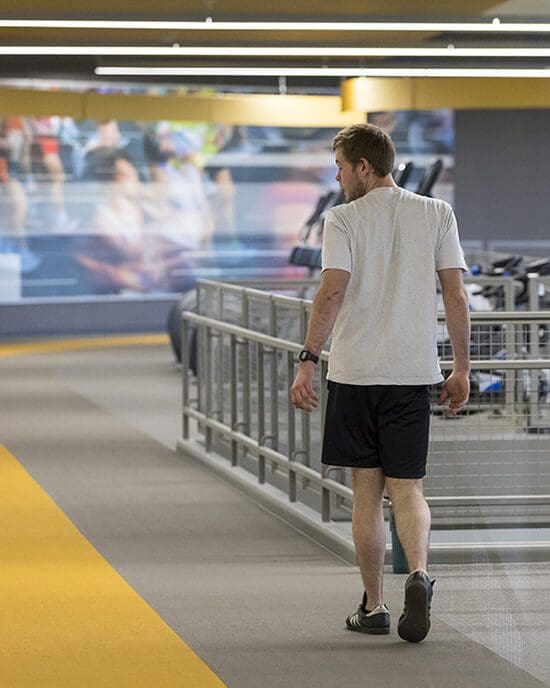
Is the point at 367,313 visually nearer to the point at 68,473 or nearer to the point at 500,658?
the point at 500,658

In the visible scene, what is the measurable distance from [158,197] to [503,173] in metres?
4.76

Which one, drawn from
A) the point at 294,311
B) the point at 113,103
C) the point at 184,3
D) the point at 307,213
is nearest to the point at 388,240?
the point at 294,311

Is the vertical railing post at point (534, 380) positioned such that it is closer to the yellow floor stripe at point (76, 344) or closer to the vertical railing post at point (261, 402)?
the vertical railing post at point (261, 402)

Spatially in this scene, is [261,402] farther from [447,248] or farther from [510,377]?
[447,248]

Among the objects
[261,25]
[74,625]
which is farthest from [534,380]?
[261,25]

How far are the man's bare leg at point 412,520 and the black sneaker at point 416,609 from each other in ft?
0.21

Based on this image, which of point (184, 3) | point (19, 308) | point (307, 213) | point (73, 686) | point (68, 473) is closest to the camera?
point (73, 686)

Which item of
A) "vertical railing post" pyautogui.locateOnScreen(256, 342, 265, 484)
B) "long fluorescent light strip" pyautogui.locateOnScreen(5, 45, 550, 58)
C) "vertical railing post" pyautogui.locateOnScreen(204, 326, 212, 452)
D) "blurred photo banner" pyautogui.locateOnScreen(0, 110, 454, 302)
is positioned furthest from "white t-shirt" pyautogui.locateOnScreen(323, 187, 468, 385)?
"blurred photo banner" pyautogui.locateOnScreen(0, 110, 454, 302)

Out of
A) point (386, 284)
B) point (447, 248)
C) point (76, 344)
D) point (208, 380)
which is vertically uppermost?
point (447, 248)

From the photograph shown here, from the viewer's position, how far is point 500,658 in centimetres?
472

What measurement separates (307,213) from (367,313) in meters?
18.1

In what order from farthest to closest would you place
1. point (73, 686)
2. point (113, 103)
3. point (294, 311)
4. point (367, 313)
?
point (113, 103) → point (294, 311) → point (367, 313) → point (73, 686)

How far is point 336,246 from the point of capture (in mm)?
4777

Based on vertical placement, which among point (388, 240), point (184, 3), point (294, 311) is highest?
point (184, 3)
